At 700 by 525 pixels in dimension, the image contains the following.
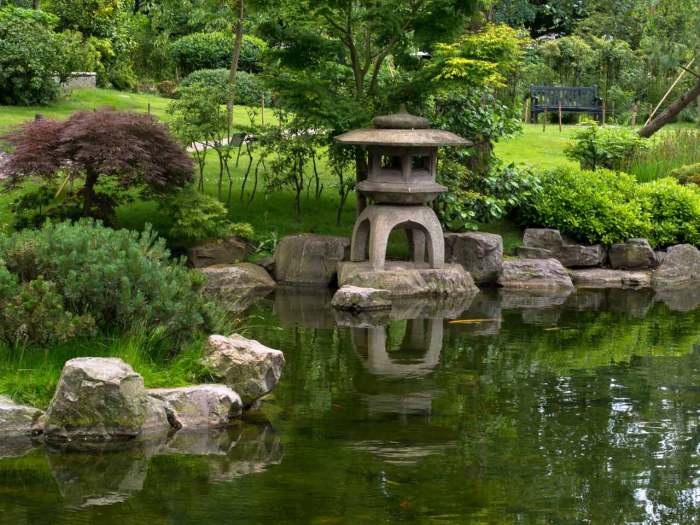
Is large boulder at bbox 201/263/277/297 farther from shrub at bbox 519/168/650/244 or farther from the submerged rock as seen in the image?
the submerged rock

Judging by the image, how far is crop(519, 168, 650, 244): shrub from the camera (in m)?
18.4

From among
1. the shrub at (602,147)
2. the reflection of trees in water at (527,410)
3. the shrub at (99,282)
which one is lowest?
the reflection of trees in water at (527,410)

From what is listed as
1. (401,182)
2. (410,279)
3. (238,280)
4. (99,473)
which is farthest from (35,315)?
(401,182)

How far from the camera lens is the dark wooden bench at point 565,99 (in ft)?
97.2

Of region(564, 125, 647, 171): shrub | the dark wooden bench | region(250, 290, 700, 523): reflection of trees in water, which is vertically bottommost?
region(250, 290, 700, 523): reflection of trees in water

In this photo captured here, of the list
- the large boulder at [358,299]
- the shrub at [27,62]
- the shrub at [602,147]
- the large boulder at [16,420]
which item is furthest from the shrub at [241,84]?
the large boulder at [16,420]

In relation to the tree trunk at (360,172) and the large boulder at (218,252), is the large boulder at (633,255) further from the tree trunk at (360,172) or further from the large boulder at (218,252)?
the large boulder at (218,252)

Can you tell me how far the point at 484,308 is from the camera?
50.7 feet

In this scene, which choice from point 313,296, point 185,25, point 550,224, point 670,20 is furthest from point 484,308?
point 185,25

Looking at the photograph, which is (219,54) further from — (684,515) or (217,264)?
(684,515)

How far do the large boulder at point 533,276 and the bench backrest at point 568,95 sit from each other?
1318 cm

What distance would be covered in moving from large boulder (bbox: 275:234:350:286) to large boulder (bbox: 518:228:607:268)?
2.98m

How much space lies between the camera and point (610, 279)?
58.4 feet

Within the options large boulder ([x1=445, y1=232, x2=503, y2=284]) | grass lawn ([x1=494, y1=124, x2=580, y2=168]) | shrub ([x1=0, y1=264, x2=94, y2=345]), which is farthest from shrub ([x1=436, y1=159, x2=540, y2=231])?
shrub ([x1=0, y1=264, x2=94, y2=345])
